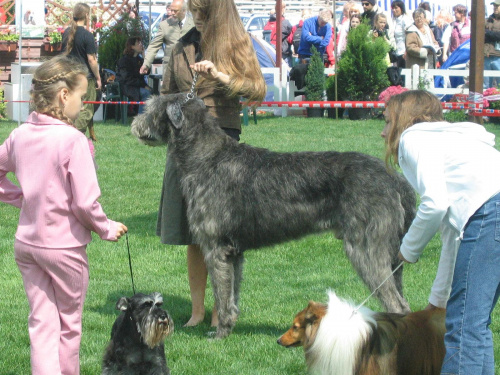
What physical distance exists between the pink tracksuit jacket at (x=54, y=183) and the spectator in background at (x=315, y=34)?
50.5ft

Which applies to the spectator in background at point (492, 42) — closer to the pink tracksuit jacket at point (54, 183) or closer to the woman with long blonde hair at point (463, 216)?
the woman with long blonde hair at point (463, 216)

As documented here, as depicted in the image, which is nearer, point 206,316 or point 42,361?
point 42,361

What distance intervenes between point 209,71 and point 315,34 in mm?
14206

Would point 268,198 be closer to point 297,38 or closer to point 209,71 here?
point 209,71

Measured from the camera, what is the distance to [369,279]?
17.2ft

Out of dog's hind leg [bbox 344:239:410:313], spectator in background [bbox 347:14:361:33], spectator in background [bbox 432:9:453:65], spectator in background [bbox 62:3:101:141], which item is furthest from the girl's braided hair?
spectator in background [bbox 432:9:453:65]

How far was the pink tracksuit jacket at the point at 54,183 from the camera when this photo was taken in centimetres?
382

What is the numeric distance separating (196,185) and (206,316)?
1283 mm

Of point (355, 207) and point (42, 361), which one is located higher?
point (355, 207)

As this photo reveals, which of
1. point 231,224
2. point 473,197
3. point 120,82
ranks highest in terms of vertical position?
point 120,82

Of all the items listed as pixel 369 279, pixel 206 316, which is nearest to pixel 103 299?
pixel 206 316

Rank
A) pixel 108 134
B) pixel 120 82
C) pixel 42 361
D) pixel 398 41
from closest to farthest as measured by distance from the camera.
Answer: pixel 42 361 → pixel 108 134 → pixel 120 82 → pixel 398 41

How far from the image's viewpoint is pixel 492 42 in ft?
54.6

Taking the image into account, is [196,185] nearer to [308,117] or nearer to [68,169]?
[68,169]
